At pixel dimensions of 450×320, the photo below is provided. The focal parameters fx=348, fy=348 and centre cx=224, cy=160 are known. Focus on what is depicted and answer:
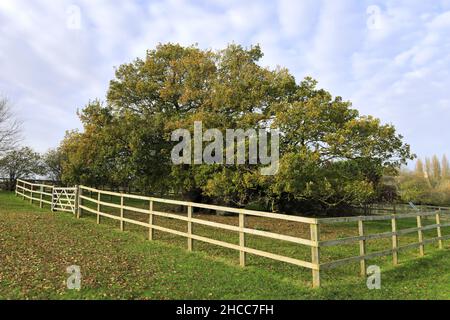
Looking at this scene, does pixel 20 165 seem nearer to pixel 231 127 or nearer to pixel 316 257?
pixel 231 127

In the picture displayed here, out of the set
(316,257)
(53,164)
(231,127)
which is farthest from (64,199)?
(53,164)

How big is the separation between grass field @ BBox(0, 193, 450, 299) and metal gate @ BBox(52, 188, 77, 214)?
4475mm

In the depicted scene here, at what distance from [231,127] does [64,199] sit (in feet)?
25.4

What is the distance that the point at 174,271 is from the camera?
6238 millimetres

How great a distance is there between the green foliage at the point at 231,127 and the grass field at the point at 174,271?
13.9 feet

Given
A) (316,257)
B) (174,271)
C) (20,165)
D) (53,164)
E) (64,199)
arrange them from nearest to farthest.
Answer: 1. (316,257)
2. (174,271)
3. (64,199)
4. (20,165)
5. (53,164)

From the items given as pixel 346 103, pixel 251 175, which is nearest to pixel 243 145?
pixel 251 175

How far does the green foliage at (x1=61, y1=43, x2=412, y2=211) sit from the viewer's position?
43.6ft

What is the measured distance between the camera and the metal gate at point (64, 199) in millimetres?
14312

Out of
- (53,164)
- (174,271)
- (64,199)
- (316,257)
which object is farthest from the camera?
(53,164)

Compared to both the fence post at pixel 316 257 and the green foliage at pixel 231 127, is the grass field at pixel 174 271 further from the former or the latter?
the green foliage at pixel 231 127

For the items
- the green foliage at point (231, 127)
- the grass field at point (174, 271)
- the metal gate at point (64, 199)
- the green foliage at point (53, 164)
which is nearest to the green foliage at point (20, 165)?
the green foliage at point (53, 164)
